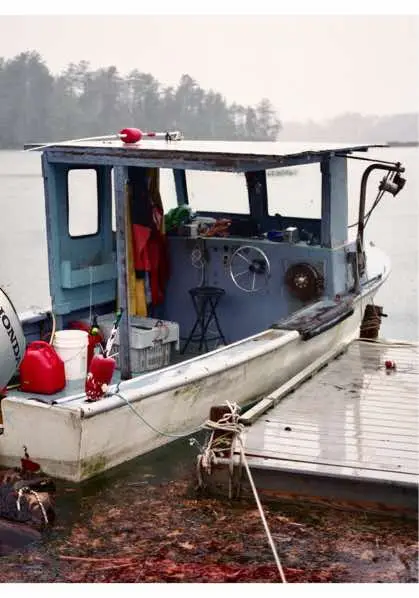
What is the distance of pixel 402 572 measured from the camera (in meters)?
5.38

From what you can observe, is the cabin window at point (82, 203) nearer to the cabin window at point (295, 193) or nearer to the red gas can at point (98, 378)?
the cabin window at point (295, 193)

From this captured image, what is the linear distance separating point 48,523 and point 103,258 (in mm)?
3121

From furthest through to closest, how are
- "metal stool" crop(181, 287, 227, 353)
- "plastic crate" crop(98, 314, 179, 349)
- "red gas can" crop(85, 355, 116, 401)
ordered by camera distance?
1. "metal stool" crop(181, 287, 227, 353)
2. "plastic crate" crop(98, 314, 179, 349)
3. "red gas can" crop(85, 355, 116, 401)

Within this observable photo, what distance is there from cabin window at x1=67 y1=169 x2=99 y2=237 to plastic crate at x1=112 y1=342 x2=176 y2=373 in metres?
1.14

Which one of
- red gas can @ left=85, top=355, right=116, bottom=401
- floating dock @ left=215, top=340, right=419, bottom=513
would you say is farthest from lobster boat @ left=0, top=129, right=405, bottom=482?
floating dock @ left=215, top=340, right=419, bottom=513

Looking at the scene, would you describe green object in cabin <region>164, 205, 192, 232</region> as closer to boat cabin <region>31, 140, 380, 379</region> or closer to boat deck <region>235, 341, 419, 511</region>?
boat cabin <region>31, 140, 380, 379</region>

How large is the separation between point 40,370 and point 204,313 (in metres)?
2.16

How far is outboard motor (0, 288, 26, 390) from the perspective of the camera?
6668 millimetres

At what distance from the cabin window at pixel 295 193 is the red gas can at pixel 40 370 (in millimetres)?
3158

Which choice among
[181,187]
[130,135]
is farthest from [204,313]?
[130,135]

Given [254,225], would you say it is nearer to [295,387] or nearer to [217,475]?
[295,387]

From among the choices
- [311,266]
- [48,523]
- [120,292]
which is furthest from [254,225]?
[48,523]

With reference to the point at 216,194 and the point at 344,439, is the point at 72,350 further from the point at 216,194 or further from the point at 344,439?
the point at 216,194

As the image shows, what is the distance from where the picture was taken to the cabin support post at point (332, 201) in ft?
28.5
